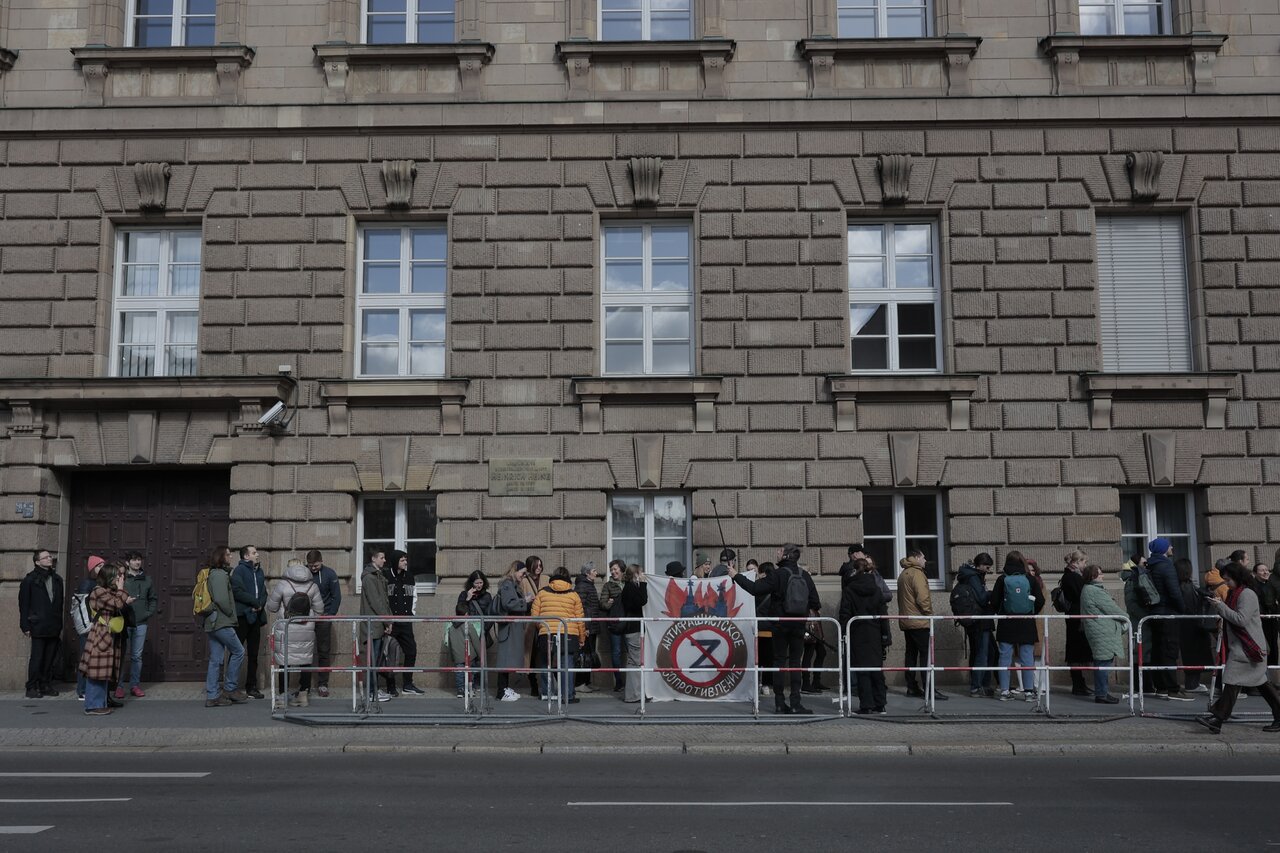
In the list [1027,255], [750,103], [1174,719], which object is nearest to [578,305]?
[750,103]

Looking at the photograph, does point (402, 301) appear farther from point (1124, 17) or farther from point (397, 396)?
point (1124, 17)

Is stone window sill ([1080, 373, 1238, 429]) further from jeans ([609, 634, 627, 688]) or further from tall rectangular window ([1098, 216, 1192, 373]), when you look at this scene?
jeans ([609, 634, 627, 688])

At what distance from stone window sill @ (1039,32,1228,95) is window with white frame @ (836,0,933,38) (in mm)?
1730

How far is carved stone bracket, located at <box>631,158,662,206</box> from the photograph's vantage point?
16266 mm

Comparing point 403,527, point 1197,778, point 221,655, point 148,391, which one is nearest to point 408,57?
point 148,391

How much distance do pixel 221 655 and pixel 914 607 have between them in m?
8.21

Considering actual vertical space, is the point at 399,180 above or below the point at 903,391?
above

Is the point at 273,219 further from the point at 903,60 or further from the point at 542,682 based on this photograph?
the point at 903,60

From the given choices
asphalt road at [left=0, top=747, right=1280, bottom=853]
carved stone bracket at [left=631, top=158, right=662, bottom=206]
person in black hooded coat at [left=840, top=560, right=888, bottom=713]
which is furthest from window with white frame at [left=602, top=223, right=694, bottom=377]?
asphalt road at [left=0, top=747, right=1280, bottom=853]

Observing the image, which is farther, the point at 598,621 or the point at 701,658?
the point at 598,621

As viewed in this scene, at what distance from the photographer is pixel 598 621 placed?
13297 mm

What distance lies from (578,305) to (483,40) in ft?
13.0

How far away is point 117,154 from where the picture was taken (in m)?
16.5

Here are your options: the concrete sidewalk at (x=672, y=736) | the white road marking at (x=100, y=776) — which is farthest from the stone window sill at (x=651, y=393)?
the white road marking at (x=100, y=776)
